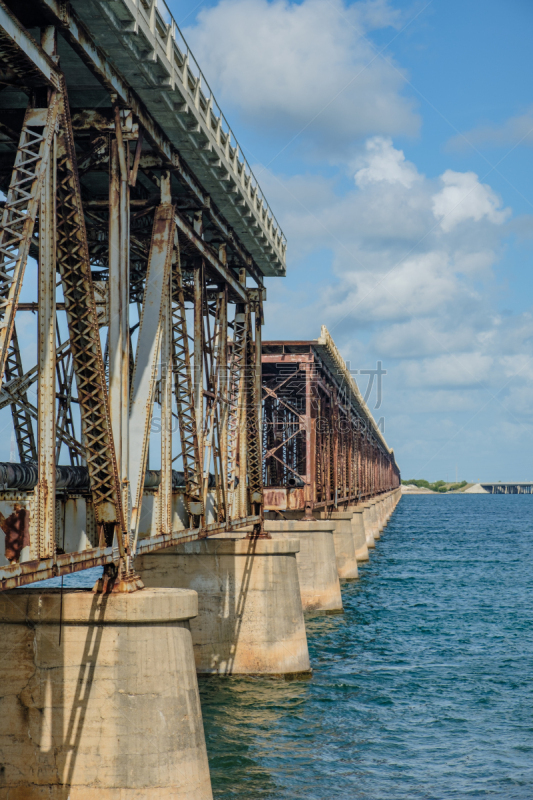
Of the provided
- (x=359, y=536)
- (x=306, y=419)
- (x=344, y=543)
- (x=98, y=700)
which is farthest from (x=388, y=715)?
(x=359, y=536)

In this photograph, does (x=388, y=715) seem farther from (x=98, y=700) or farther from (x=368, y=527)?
(x=368, y=527)

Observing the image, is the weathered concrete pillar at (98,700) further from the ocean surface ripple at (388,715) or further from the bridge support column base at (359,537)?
the bridge support column base at (359,537)

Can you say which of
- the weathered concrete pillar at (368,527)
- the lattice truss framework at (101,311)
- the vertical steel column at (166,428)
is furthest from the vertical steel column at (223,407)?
the weathered concrete pillar at (368,527)

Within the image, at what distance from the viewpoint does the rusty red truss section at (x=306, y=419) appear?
41969mm

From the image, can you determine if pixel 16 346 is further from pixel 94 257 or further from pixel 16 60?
pixel 16 60

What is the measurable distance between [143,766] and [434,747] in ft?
31.7

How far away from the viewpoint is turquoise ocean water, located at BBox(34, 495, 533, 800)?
17.2 meters

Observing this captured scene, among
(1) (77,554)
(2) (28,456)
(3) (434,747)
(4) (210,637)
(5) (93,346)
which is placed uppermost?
(5) (93,346)

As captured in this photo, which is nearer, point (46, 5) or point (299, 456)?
point (46, 5)

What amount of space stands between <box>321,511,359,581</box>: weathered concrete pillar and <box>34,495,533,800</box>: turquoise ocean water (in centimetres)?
915

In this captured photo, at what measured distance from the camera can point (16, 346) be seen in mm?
16609

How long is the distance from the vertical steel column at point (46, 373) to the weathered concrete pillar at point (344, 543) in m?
38.2

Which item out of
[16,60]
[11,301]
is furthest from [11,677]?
[16,60]

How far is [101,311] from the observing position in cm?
1859
